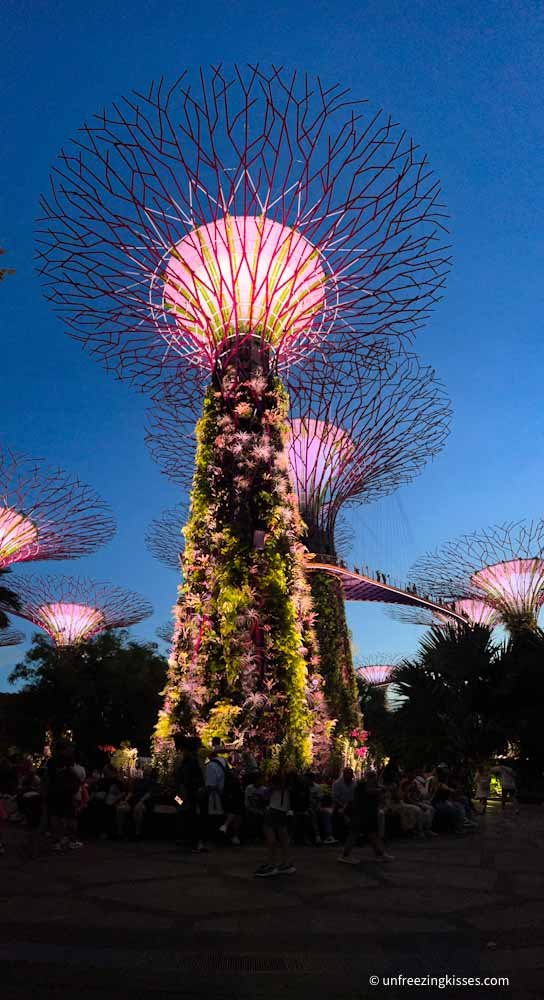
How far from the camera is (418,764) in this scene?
60.5 ft

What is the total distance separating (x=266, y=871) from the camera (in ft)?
25.1

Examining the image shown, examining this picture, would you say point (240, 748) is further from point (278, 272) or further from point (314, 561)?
point (314, 561)

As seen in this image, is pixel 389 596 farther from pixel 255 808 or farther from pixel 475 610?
pixel 255 808

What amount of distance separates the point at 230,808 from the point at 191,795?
0.63 m

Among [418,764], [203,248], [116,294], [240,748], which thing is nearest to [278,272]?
[203,248]

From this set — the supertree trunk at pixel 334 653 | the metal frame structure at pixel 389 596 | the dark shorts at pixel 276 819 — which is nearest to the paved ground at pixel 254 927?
the dark shorts at pixel 276 819

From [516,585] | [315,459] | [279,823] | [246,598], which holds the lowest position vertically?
[279,823]

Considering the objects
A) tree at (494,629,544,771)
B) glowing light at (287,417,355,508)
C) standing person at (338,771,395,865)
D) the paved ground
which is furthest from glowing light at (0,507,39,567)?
standing person at (338,771,395,865)

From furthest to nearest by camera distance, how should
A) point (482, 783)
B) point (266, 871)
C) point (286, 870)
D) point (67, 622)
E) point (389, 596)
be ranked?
point (389, 596), point (67, 622), point (482, 783), point (286, 870), point (266, 871)

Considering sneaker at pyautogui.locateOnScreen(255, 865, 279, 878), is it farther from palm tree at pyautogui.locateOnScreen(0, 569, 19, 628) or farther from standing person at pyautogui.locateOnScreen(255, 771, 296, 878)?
palm tree at pyautogui.locateOnScreen(0, 569, 19, 628)

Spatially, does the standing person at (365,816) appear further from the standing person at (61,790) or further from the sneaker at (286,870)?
the standing person at (61,790)

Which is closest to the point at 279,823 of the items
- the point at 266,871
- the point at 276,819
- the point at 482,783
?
the point at 276,819

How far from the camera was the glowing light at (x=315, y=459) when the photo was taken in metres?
24.1

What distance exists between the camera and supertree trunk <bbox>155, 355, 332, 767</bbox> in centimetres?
1209
